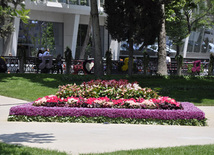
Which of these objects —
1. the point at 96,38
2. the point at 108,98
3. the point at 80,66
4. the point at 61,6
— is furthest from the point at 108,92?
the point at 61,6

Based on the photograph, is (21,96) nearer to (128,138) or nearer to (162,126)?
(162,126)

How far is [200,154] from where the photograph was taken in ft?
23.8

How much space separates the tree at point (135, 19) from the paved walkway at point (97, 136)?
46.6ft

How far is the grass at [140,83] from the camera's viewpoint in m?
19.5

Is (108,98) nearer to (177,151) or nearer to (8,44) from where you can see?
(177,151)

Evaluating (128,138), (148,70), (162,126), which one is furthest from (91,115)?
(148,70)

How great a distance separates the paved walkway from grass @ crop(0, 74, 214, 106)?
7.50 m

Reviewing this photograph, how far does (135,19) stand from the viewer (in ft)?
83.1

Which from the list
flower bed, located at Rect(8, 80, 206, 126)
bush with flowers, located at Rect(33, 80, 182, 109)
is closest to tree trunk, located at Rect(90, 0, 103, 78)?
bush with flowers, located at Rect(33, 80, 182, 109)

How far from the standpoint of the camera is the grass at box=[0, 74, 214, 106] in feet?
64.0

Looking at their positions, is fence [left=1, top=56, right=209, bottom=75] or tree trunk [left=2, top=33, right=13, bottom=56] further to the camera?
tree trunk [left=2, top=33, right=13, bottom=56]

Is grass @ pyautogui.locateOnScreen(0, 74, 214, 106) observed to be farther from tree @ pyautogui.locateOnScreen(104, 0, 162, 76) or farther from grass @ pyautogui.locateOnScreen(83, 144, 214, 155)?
grass @ pyautogui.locateOnScreen(83, 144, 214, 155)

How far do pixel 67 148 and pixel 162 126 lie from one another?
421cm

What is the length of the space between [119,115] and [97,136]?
2628 millimetres
